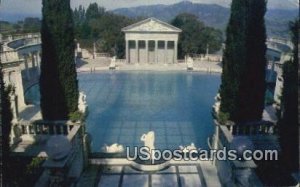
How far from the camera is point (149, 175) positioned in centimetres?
1449

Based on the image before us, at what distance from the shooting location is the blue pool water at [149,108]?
21625 mm

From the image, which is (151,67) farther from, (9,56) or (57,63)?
(57,63)

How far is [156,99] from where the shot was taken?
104ft

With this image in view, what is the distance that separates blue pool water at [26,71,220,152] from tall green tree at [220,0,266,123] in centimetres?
585

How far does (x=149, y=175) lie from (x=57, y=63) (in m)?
6.72

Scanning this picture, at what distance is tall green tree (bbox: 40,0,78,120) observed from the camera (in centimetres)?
1493

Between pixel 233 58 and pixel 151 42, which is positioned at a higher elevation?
pixel 233 58

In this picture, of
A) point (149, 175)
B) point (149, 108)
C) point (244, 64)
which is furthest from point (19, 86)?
point (244, 64)

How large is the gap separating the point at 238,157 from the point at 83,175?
711cm

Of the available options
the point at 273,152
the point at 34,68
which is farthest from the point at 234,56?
the point at 34,68

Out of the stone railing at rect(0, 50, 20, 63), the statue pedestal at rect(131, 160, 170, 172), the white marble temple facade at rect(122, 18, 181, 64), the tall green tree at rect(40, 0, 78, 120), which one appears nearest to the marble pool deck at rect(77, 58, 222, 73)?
the white marble temple facade at rect(122, 18, 181, 64)

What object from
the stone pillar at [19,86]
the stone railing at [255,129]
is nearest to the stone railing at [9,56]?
the stone pillar at [19,86]

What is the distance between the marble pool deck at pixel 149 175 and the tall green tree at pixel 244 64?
9.55ft

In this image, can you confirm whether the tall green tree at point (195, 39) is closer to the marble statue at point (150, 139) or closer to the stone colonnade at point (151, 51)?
the stone colonnade at point (151, 51)
